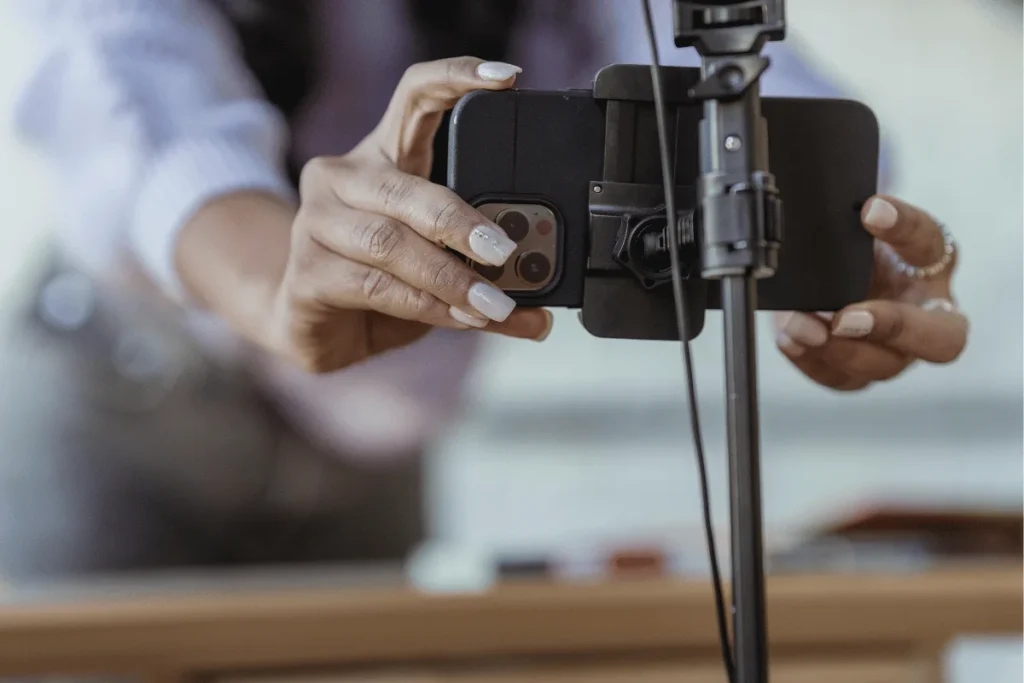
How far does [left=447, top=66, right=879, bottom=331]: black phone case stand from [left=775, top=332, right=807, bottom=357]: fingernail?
0.12 metres

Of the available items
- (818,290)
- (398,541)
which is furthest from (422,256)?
(398,541)

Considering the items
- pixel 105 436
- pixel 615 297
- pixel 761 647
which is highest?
pixel 615 297

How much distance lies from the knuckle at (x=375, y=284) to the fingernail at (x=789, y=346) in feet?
0.87

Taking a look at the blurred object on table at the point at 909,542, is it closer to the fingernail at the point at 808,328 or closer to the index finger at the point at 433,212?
the fingernail at the point at 808,328

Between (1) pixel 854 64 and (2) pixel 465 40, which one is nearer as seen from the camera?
(2) pixel 465 40

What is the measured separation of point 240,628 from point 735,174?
88cm

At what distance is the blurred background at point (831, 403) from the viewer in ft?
3.58

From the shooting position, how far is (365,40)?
100 cm

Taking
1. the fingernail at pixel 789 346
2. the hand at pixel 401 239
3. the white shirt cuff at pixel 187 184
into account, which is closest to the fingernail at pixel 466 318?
the hand at pixel 401 239

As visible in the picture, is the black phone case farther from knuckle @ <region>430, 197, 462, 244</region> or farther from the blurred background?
the blurred background

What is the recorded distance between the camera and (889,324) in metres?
0.53

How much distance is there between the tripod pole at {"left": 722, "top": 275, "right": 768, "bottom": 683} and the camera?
0.33 m

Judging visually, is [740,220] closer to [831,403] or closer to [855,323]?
[855,323]

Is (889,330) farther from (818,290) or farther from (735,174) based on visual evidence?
(735,174)
